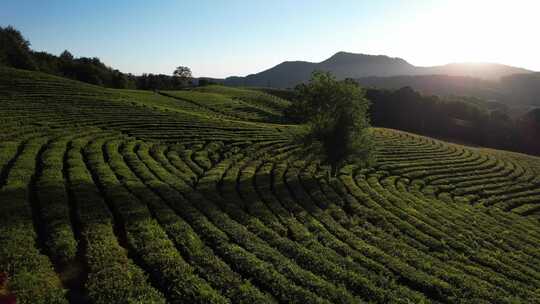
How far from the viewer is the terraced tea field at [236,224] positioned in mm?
14172

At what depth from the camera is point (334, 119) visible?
1412 inches

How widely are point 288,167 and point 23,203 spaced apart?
2454 cm

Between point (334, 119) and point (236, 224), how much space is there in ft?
61.9

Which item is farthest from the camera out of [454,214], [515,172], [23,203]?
[515,172]

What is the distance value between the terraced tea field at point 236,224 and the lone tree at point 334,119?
271 cm

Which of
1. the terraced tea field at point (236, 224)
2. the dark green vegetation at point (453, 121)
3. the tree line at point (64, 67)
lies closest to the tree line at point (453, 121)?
A: the dark green vegetation at point (453, 121)

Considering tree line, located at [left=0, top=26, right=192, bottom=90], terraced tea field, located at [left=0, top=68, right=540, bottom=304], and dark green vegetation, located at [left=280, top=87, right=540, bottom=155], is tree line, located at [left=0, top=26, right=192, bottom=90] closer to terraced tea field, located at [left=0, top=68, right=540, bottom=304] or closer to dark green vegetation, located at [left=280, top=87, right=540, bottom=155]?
dark green vegetation, located at [left=280, top=87, right=540, bottom=155]

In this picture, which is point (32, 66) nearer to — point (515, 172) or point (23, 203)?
point (23, 203)

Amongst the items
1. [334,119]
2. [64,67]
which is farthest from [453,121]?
[64,67]

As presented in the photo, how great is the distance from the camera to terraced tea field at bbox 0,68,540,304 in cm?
1417

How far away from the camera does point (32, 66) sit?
319 feet

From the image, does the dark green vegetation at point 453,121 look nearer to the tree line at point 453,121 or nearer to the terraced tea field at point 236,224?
the tree line at point 453,121

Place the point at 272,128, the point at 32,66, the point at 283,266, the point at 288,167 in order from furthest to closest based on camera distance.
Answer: the point at 32,66, the point at 272,128, the point at 288,167, the point at 283,266

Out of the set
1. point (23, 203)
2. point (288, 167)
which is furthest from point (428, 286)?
point (288, 167)
